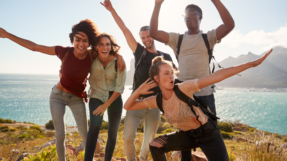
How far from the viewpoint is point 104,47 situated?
3.11m

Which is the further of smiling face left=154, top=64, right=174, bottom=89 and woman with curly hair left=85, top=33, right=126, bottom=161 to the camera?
→ woman with curly hair left=85, top=33, right=126, bottom=161

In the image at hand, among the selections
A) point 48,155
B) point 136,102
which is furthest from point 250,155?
point 48,155

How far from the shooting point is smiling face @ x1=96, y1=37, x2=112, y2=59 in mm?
3111

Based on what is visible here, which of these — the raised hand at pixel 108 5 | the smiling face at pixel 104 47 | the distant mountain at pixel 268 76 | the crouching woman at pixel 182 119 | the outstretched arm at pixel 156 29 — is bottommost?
the distant mountain at pixel 268 76

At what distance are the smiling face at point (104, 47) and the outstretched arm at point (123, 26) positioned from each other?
0.40m

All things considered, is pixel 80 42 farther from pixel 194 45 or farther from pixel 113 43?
pixel 194 45

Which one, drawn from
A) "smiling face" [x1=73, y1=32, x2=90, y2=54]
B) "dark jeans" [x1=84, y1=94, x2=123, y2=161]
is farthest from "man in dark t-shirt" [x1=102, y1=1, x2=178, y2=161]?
"smiling face" [x1=73, y1=32, x2=90, y2=54]

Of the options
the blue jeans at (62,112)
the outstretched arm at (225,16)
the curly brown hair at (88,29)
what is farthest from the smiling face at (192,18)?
the blue jeans at (62,112)

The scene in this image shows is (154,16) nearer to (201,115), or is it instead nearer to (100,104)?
(201,115)

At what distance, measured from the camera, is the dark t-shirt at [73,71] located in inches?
120

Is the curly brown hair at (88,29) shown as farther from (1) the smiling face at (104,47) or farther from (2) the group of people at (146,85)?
(1) the smiling face at (104,47)

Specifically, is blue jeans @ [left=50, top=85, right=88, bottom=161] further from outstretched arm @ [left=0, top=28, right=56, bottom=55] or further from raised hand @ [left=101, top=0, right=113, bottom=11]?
raised hand @ [left=101, top=0, right=113, bottom=11]

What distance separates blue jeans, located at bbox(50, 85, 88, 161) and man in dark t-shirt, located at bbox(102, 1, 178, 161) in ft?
2.85

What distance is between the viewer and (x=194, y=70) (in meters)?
2.54
